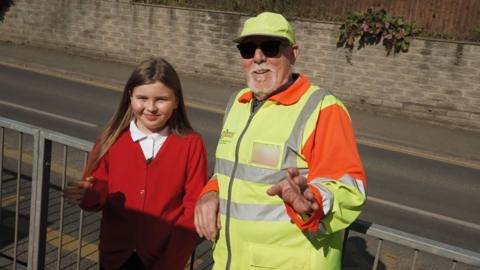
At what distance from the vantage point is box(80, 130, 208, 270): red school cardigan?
264 centimetres

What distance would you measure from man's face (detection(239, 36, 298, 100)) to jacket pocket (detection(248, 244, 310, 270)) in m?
0.69

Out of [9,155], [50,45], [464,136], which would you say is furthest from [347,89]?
[50,45]

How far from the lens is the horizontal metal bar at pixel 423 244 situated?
2.12 metres

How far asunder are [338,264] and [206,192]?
70 centimetres

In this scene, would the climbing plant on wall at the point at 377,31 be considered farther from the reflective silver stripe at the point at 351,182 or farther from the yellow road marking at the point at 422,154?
the reflective silver stripe at the point at 351,182

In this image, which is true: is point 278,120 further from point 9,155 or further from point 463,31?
point 463,31

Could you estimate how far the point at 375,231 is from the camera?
235 cm

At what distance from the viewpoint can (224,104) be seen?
41.0 ft

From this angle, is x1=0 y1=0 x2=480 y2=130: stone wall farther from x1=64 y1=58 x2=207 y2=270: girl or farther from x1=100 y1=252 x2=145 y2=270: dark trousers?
x1=100 y1=252 x2=145 y2=270: dark trousers

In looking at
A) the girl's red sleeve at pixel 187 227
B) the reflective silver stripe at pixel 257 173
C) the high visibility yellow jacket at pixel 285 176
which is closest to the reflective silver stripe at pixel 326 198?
the high visibility yellow jacket at pixel 285 176

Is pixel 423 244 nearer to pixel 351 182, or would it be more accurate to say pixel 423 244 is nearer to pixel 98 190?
pixel 351 182

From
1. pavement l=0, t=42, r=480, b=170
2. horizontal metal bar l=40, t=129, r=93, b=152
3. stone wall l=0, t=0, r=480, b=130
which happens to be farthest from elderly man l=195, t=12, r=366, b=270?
stone wall l=0, t=0, r=480, b=130

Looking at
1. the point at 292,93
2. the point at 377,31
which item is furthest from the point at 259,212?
the point at 377,31

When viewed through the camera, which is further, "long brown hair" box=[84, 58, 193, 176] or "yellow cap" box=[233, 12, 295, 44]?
"long brown hair" box=[84, 58, 193, 176]
